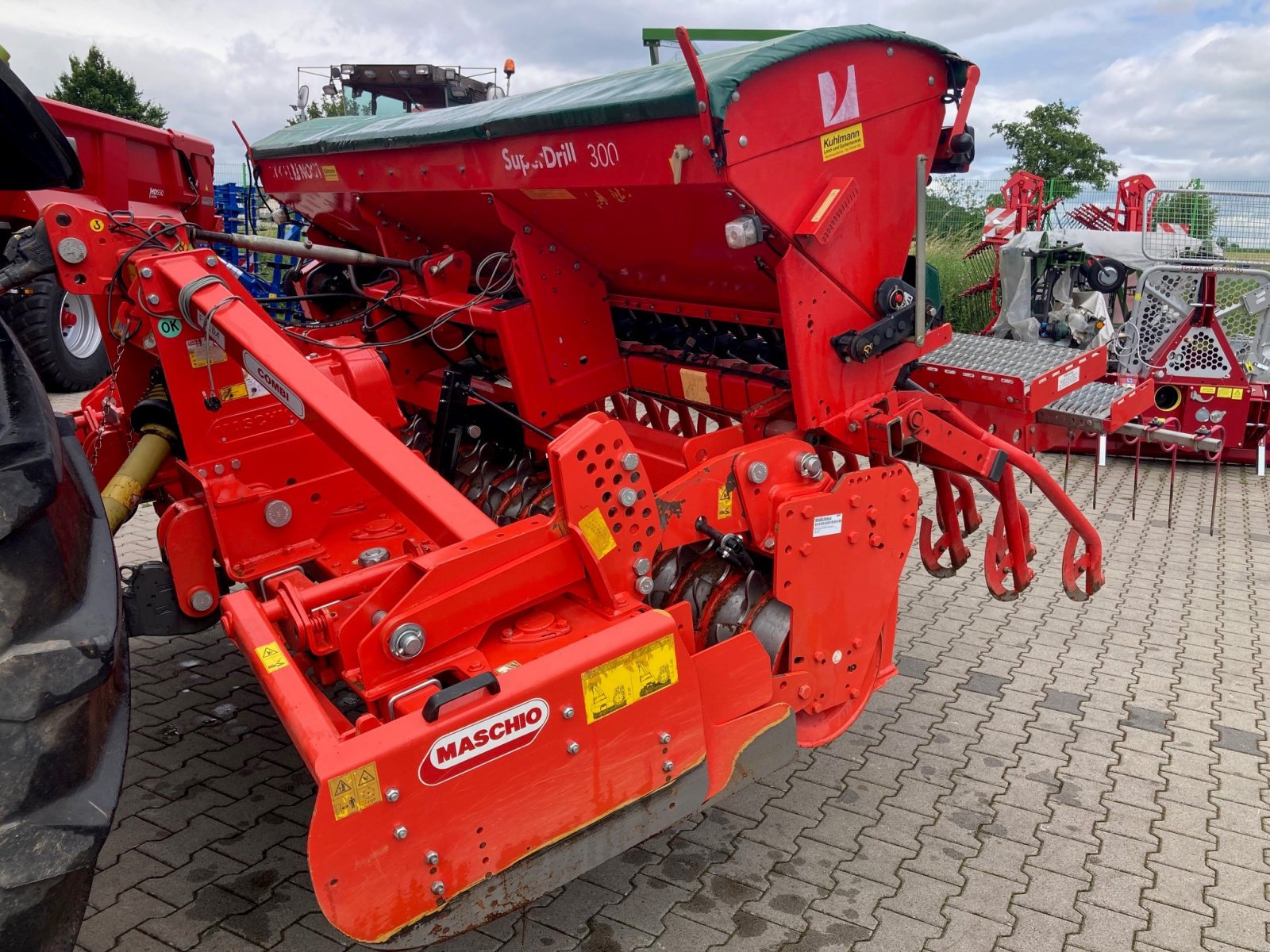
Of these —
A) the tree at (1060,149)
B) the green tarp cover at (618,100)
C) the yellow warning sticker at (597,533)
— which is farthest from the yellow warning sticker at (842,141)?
the tree at (1060,149)

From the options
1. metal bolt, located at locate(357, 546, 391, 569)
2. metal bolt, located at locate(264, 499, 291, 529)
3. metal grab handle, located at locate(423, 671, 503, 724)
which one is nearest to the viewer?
metal grab handle, located at locate(423, 671, 503, 724)

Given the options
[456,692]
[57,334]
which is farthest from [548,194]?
[57,334]

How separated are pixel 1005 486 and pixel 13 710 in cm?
282

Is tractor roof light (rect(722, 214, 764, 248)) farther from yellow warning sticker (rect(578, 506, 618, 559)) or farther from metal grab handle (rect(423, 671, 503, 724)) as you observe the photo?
metal grab handle (rect(423, 671, 503, 724))

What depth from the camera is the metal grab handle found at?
191cm

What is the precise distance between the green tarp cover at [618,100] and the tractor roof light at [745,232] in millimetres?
285

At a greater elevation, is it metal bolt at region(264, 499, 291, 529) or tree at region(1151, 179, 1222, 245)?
tree at region(1151, 179, 1222, 245)

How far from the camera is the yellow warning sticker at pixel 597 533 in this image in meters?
2.28

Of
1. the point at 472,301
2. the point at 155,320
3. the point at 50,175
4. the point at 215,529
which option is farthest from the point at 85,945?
the point at 472,301

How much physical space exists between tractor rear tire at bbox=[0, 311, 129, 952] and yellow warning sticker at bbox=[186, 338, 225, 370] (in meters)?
1.34

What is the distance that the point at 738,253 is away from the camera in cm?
295

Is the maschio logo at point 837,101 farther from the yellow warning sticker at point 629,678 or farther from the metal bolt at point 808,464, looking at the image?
the yellow warning sticker at point 629,678

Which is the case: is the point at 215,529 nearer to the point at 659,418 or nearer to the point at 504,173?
the point at 504,173

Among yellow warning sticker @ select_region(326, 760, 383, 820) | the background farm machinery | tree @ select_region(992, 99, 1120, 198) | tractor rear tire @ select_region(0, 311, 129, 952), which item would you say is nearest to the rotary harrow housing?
yellow warning sticker @ select_region(326, 760, 383, 820)
